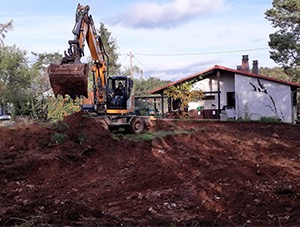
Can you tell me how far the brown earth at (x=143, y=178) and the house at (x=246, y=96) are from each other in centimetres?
1096

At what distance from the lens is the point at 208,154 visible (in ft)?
39.0

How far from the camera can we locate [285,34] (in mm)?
29062

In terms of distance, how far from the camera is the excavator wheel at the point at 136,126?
1680 cm

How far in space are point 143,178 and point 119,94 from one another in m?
8.58

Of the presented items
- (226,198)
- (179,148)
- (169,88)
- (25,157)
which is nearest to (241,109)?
(169,88)

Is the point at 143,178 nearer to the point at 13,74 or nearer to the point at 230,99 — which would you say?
the point at 230,99

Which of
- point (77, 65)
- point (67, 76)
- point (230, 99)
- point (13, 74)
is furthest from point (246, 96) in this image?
point (13, 74)

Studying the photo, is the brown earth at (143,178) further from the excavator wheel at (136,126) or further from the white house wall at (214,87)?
the white house wall at (214,87)

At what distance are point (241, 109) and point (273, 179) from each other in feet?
59.1

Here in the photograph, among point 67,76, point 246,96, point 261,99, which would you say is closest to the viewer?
point 67,76

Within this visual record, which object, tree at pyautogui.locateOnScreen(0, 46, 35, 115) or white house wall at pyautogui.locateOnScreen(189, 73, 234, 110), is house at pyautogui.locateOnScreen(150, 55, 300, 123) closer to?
white house wall at pyautogui.locateOnScreen(189, 73, 234, 110)

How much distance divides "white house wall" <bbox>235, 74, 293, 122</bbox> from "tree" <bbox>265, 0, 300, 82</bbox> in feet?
14.2

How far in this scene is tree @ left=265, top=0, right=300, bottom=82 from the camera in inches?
1110

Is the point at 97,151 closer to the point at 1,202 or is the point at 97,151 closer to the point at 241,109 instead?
the point at 1,202
